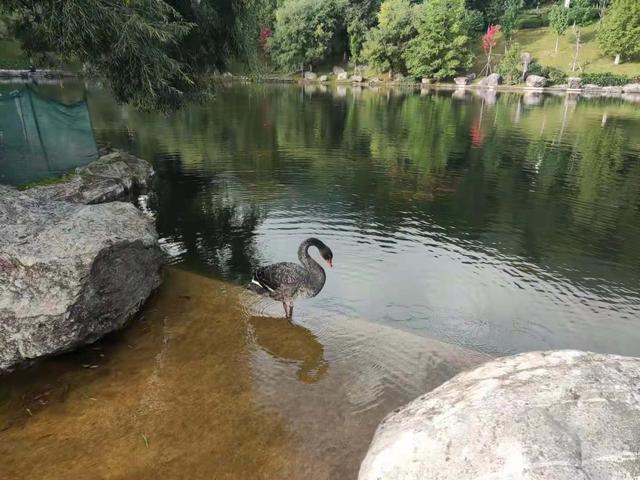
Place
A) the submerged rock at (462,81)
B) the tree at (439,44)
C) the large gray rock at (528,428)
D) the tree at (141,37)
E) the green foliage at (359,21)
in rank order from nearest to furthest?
1. the large gray rock at (528,428)
2. the tree at (141,37)
3. the tree at (439,44)
4. the submerged rock at (462,81)
5. the green foliage at (359,21)

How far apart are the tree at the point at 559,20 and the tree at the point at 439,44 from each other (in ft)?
68.8

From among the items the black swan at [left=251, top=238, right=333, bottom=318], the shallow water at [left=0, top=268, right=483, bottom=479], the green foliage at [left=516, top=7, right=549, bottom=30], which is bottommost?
the shallow water at [left=0, top=268, right=483, bottom=479]

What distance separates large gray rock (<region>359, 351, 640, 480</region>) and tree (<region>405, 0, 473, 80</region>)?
9422 centimetres

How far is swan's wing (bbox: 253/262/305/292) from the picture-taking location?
9023mm

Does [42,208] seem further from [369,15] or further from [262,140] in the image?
[369,15]

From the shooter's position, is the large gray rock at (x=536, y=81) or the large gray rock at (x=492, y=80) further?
the large gray rock at (x=492, y=80)

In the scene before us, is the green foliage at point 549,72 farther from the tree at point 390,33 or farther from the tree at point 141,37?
the tree at point 141,37

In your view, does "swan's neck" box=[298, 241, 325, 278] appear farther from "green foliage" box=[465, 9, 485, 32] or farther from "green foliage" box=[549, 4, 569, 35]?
"green foliage" box=[549, 4, 569, 35]

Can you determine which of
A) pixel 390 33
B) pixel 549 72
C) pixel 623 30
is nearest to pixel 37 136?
pixel 390 33

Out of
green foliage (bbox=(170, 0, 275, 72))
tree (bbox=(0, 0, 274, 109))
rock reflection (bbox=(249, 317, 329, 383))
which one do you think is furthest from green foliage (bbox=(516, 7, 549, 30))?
rock reflection (bbox=(249, 317, 329, 383))

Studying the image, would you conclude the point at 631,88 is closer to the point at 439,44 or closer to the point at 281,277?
the point at 439,44

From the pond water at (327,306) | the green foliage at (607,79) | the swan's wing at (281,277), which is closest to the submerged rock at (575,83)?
the green foliage at (607,79)

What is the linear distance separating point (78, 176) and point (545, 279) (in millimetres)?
15616

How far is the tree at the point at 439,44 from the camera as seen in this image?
88.6 meters
